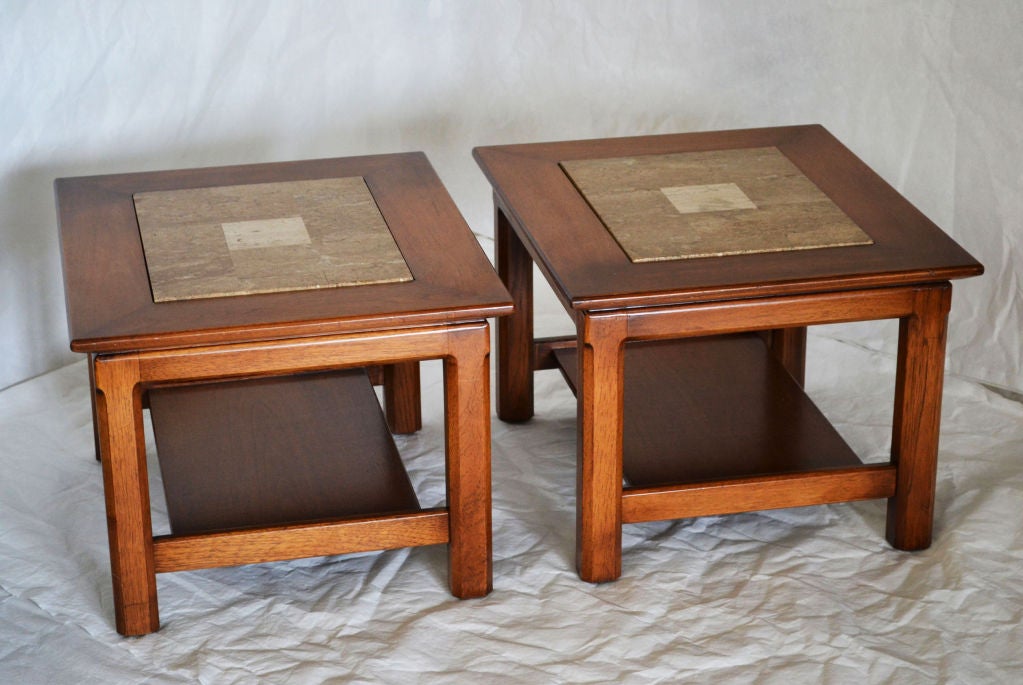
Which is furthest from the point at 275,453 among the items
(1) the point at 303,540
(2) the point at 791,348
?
(2) the point at 791,348

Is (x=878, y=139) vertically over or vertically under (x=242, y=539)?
over

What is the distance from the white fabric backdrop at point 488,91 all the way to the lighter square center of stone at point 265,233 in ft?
2.41

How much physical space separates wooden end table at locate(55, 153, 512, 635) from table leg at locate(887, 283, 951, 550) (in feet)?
1.74

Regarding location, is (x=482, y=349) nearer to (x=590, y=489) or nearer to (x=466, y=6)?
(x=590, y=489)

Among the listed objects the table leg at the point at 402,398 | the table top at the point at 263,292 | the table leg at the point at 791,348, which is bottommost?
the table leg at the point at 402,398

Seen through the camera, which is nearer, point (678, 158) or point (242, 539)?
point (242, 539)

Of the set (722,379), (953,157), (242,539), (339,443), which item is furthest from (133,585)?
(953,157)

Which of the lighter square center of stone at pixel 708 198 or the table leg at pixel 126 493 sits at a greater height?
the lighter square center of stone at pixel 708 198

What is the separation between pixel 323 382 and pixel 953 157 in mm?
1182

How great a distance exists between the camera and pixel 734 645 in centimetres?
185

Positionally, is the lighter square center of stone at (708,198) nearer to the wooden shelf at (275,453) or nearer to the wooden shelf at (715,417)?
the wooden shelf at (715,417)

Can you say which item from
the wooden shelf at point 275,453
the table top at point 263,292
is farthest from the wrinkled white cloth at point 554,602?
the table top at point 263,292

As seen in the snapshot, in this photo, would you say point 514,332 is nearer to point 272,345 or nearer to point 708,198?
point 708,198

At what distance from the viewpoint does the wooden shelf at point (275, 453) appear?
6.44 ft
